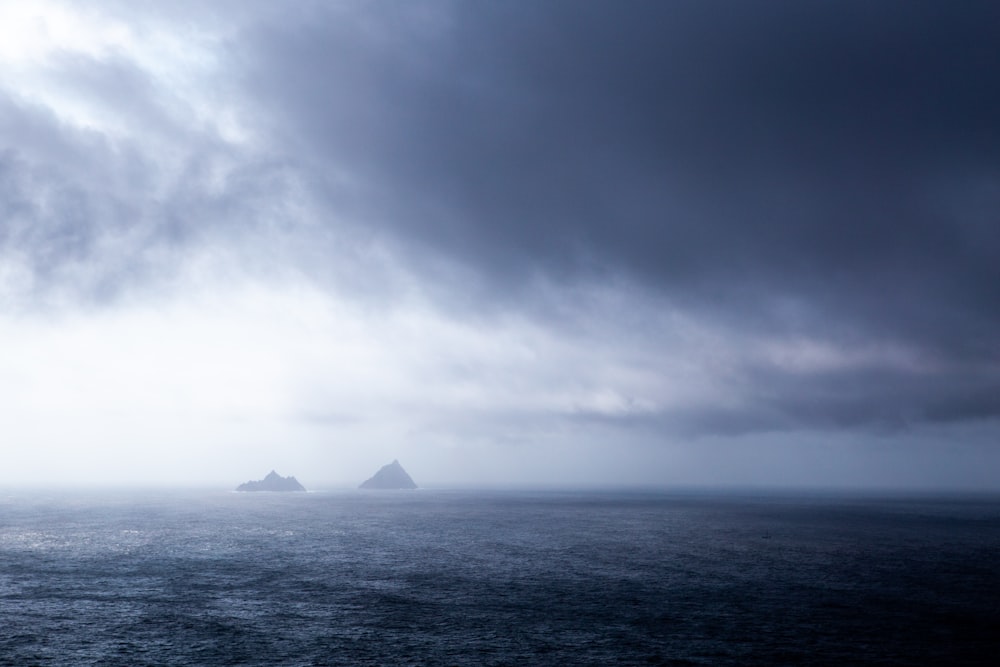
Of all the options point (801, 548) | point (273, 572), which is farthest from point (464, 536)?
point (801, 548)

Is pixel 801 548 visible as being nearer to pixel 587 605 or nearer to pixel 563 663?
pixel 587 605

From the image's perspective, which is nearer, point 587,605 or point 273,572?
point 587,605

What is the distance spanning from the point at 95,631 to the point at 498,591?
1812 inches

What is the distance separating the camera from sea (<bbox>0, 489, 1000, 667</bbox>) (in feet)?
190

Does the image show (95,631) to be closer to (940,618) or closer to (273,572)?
(273,572)

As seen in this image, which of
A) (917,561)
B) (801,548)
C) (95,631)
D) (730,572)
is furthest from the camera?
(801,548)

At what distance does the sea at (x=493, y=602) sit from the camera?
57812 mm

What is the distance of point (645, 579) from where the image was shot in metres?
94.1

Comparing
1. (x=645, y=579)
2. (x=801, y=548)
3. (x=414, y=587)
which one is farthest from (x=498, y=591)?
(x=801, y=548)

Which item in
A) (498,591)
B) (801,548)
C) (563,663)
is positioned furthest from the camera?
(801,548)

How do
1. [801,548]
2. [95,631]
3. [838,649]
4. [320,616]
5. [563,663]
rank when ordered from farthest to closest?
[801,548], [320,616], [95,631], [838,649], [563,663]

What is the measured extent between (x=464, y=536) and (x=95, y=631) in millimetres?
100065

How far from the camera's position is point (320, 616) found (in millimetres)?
70125

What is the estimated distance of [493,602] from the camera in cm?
7819
